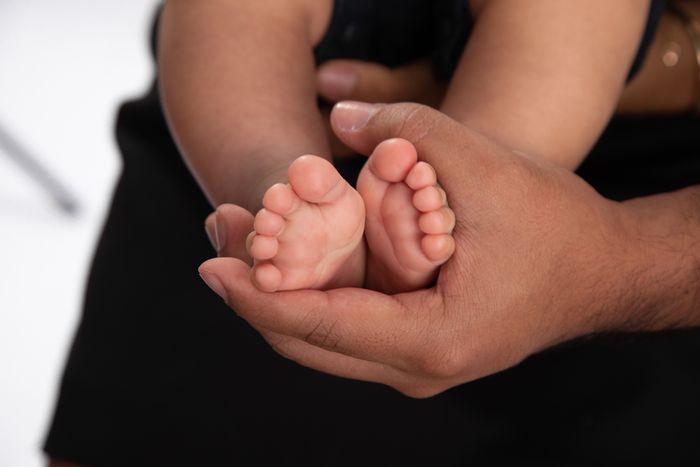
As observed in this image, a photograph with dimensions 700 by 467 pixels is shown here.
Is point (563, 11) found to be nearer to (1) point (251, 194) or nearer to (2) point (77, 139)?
(1) point (251, 194)

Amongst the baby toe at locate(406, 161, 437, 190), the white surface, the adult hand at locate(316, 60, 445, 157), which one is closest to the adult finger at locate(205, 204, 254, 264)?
the baby toe at locate(406, 161, 437, 190)

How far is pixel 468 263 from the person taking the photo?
50 centimetres

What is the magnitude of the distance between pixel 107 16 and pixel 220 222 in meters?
1.30

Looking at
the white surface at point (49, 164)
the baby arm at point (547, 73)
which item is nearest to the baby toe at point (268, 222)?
the baby arm at point (547, 73)

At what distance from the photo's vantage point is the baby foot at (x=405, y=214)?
0.46m

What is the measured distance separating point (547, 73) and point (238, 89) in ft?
0.76

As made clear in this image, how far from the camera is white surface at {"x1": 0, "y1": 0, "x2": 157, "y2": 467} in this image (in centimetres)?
121

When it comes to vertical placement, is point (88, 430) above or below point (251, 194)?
below

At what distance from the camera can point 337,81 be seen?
0.75m

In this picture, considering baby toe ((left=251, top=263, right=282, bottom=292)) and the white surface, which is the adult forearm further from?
the white surface

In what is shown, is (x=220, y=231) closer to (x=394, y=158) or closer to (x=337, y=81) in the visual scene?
(x=394, y=158)

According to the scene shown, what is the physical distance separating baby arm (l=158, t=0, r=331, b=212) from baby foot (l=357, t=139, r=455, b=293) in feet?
0.36

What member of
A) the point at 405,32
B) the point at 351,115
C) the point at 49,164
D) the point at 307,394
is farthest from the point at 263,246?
the point at 49,164

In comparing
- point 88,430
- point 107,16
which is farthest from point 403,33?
point 107,16
